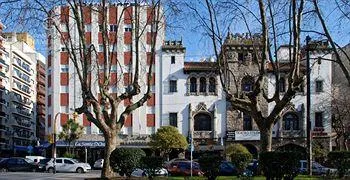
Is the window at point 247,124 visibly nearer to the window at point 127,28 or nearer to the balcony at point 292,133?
the balcony at point 292,133

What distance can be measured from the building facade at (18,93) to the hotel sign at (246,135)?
46.2 metres

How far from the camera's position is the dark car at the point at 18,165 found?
56.2 meters

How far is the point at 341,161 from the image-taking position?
25.2m

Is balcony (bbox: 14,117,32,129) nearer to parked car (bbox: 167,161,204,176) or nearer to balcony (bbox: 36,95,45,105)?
balcony (bbox: 36,95,45,105)

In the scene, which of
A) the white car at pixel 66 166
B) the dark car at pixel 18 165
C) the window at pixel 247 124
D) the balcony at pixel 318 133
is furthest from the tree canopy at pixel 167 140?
the balcony at pixel 318 133

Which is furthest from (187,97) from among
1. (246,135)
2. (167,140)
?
(246,135)

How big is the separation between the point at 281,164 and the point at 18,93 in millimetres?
97637

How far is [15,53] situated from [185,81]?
51.5 metres

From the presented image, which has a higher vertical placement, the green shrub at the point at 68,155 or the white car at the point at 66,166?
the green shrub at the point at 68,155

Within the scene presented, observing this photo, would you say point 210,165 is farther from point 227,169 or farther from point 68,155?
point 68,155

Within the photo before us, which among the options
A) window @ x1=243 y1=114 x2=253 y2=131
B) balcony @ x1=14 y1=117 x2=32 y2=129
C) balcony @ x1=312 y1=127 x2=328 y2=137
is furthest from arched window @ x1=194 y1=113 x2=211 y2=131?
balcony @ x1=14 y1=117 x2=32 y2=129

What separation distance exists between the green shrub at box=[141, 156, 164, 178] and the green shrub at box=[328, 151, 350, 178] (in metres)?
7.60

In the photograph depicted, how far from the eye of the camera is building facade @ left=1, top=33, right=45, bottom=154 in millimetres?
104438

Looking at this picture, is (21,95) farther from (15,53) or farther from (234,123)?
(234,123)
